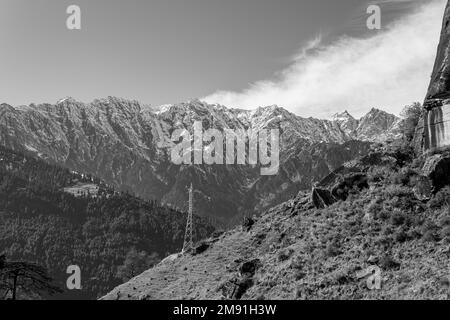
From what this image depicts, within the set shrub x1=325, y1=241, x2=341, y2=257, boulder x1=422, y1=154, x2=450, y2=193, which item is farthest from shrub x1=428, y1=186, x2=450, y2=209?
shrub x1=325, y1=241, x2=341, y2=257

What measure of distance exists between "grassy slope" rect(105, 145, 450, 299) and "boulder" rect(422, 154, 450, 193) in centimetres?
143

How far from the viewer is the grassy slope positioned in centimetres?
3378

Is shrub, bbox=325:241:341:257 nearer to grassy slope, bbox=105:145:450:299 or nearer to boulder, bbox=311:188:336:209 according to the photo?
grassy slope, bbox=105:145:450:299

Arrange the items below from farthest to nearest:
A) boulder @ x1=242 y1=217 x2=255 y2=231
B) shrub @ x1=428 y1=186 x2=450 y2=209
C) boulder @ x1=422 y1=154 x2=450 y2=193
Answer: boulder @ x1=242 y1=217 x2=255 y2=231 < boulder @ x1=422 y1=154 x2=450 y2=193 < shrub @ x1=428 y1=186 x2=450 y2=209

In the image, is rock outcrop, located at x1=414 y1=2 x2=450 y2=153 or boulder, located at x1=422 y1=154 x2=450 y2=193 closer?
boulder, located at x1=422 y1=154 x2=450 y2=193

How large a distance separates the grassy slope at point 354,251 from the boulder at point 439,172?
1425mm

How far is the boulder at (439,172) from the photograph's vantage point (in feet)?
135

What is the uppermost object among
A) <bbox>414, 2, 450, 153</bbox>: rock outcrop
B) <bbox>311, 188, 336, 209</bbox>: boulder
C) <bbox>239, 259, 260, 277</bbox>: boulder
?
<bbox>414, 2, 450, 153</bbox>: rock outcrop

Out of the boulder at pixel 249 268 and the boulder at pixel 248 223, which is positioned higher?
the boulder at pixel 248 223

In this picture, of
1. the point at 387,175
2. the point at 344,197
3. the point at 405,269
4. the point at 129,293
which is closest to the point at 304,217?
the point at 344,197

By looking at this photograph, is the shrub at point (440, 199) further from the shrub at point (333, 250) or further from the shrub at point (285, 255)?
the shrub at point (285, 255)

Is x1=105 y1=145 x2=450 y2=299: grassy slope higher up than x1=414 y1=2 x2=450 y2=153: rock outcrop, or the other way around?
x1=414 y1=2 x2=450 y2=153: rock outcrop

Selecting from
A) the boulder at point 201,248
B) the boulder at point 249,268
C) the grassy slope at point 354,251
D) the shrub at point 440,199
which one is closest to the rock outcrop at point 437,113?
the grassy slope at point 354,251
